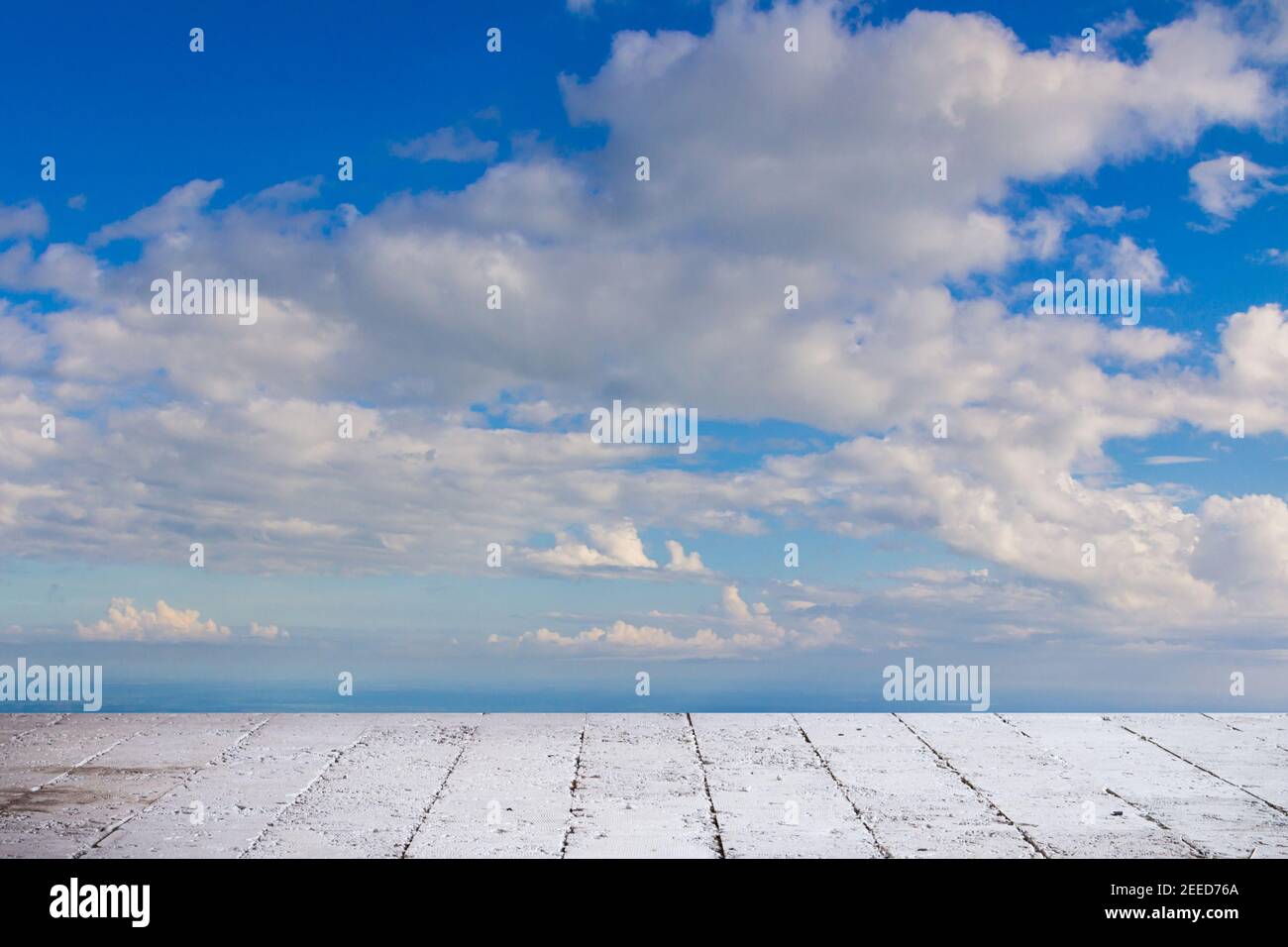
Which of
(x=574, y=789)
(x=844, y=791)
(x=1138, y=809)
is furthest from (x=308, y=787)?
(x=1138, y=809)

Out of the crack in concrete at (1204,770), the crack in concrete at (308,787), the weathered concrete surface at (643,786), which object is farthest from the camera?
the crack in concrete at (1204,770)

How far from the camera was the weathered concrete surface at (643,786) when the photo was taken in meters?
6.54

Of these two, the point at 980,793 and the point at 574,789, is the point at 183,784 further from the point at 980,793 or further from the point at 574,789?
the point at 980,793

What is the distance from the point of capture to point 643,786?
779 centimetres

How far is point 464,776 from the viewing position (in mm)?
8047

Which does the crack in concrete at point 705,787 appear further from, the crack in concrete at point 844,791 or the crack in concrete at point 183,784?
the crack in concrete at point 183,784

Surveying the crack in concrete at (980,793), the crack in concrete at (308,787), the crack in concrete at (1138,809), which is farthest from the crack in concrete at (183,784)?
the crack in concrete at (1138,809)

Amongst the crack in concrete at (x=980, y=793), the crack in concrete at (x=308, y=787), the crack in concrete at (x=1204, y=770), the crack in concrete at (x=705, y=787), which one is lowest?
the crack in concrete at (x=1204, y=770)
